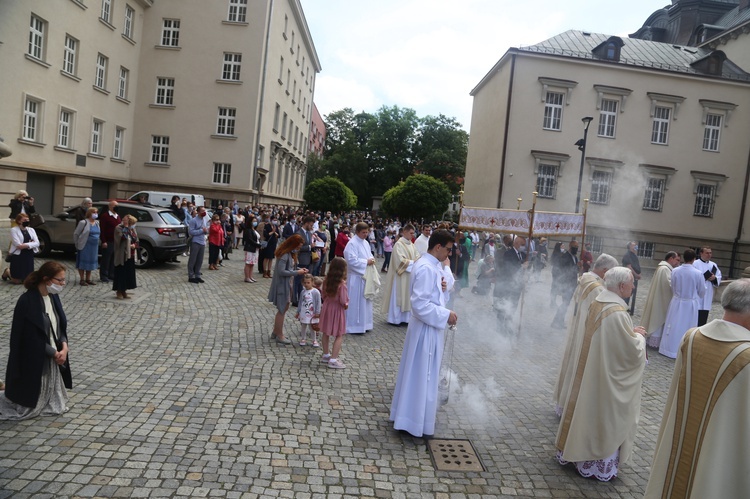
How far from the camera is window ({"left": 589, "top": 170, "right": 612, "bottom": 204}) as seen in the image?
105 ft

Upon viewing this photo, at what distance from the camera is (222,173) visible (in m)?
31.2

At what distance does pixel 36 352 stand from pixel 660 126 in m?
35.3

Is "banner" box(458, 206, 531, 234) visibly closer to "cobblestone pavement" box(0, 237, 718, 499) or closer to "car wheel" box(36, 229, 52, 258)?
"cobblestone pavement" box(0, 237, 718, 499)

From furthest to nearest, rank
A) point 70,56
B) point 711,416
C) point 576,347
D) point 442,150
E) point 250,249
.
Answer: point 442,150 → point 70,56 → point 250,249 → point 576,347 → point 711,416

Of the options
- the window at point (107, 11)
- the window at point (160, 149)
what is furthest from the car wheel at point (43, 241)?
the window at point (160, 149)

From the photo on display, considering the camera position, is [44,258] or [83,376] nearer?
[83,376]

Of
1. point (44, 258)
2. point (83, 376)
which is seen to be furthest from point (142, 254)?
point (83, 376)

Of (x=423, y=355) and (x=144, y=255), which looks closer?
(x=423, y=355)

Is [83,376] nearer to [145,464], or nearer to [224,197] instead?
[145,464]

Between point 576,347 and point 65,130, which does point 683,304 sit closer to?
point 576,347

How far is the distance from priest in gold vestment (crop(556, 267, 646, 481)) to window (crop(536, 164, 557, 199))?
28.1m

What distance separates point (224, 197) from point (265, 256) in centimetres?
1580

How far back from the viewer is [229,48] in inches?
1208

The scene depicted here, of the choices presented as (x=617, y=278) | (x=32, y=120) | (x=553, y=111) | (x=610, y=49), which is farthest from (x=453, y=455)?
(x=610, y=49)
